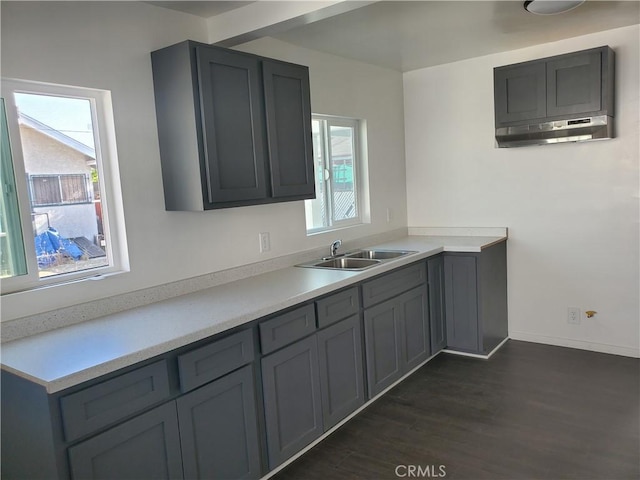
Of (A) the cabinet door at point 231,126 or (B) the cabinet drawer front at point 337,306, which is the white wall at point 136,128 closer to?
(A) the cabinet door at point 231,126

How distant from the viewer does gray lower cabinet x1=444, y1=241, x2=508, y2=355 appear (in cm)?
372

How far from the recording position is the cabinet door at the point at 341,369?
2691 mm

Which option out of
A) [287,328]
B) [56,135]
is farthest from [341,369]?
[56,135]

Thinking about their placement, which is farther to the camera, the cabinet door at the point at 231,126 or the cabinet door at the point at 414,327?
the cabinet door at the point at 414,327

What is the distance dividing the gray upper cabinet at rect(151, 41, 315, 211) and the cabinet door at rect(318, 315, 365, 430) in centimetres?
84

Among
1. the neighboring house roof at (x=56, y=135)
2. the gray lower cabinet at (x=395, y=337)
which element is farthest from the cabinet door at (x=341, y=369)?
the neighboring house roof at (x=56, y=135)

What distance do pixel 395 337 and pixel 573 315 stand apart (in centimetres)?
162

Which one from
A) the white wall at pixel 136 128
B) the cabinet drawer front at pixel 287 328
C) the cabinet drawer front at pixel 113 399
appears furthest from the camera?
the cabinet drawer front at pixel 287 328

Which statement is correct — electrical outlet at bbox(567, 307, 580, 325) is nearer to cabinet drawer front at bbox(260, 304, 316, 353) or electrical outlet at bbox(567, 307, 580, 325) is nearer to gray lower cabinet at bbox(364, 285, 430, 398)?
gray lower cabinet at bbox(364, 285, 430, 398)

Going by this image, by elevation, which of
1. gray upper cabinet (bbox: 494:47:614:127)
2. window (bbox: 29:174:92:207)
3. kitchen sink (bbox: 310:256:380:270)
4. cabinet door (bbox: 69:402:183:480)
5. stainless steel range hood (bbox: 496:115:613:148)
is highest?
gray upper cabinet (bbox: 494:47:614:127)

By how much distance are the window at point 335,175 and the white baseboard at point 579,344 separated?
1.70 metres

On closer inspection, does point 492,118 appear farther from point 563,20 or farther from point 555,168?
point 563,20

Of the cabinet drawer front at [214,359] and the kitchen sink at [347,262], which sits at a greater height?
the kitchen sink at [347,262]

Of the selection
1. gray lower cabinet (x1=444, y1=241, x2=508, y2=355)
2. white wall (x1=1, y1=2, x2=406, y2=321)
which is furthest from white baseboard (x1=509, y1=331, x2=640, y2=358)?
white wall (x1=1, y1=2, x2=406, y2=321)
